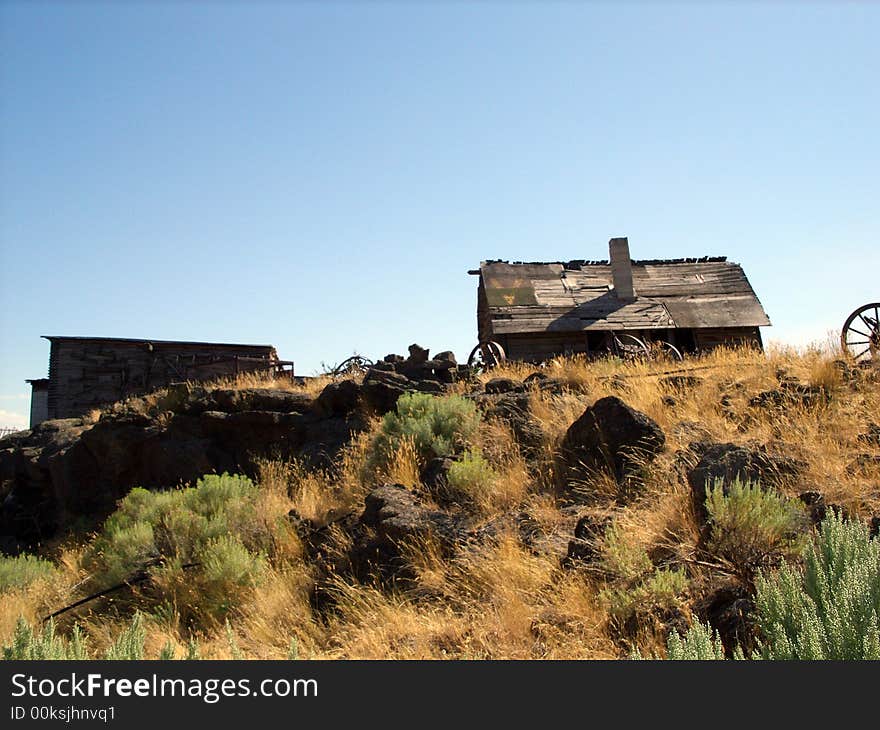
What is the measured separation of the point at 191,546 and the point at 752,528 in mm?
5664

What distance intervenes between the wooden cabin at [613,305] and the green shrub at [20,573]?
14.2 meters

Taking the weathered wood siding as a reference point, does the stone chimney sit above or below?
above

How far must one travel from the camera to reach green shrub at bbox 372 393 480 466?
26.5ft

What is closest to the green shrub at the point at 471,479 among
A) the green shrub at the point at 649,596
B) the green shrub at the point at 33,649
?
the green shrub at the point at 649,596

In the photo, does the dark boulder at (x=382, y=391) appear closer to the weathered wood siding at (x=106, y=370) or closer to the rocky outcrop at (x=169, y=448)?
the rocky outcrop at (x=169, y=448)

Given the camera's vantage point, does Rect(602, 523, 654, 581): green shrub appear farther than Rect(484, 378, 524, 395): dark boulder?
No

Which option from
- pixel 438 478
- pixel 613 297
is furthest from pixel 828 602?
pixel 613 297

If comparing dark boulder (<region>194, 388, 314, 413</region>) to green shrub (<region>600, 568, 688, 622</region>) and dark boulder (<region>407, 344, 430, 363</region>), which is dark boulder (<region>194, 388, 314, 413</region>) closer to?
dark boulder (<region>407, 344, 430, 363</region>)

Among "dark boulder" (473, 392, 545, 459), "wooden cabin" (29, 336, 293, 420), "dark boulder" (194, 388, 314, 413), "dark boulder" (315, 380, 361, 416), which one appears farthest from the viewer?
"wooden cabin" (29, 336, 293, 420)

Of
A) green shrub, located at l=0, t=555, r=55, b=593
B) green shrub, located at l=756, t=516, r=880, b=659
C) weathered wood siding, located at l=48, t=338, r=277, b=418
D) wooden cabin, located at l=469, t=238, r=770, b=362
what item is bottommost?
green shrub, located at l=0, t=555, r=55, b=593

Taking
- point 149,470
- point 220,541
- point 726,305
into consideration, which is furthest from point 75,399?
point 726,305

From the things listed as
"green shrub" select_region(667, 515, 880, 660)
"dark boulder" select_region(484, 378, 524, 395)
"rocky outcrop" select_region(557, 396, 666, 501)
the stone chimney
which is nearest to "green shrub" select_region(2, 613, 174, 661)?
"green shrub" select_region(667, 515, 880, 660)

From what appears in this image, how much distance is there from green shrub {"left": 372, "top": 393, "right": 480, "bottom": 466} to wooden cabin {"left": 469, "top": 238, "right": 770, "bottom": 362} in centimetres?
1178

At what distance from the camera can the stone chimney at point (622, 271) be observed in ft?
71.6
